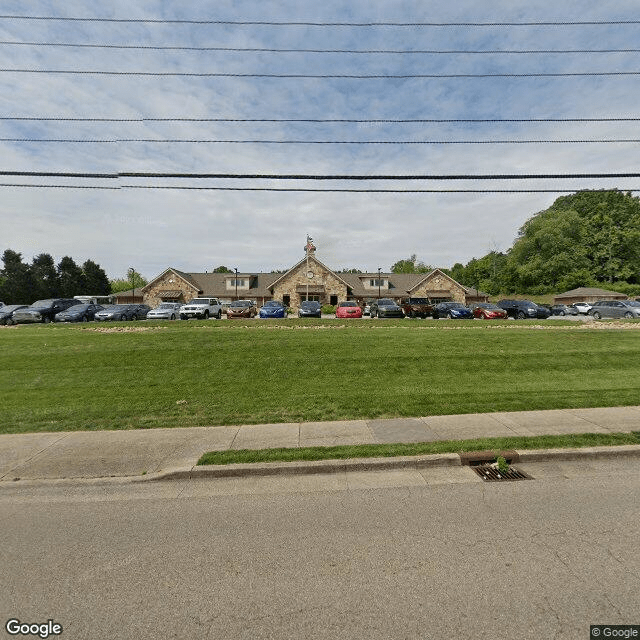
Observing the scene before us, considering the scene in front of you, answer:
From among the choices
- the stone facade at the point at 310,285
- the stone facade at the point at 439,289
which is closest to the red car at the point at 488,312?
the stone facade at the point at 439,289

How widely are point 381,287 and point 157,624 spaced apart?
164 ft

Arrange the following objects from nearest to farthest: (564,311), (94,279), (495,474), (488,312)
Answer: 1. (495,474)
2. (488,312)
3. (564,311)
4. (94,279)

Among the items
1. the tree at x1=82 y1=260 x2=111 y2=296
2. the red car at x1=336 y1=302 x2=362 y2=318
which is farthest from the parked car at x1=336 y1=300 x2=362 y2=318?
the tree at x1=82 y1=260 x2=111 y2=296

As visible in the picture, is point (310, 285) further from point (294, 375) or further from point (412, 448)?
point (412, 448)

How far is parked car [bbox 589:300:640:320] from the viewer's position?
90.7 feet

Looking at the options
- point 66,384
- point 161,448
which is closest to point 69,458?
point 161,448

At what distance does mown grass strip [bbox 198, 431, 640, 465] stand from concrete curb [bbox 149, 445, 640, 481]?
111mm

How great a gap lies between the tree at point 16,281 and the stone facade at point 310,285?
4134 centimetres

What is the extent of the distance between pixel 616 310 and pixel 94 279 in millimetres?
79764

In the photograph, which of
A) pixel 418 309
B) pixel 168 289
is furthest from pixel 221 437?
pixel 168 289

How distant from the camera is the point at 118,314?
81.7 feet

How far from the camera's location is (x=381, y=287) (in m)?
51.0

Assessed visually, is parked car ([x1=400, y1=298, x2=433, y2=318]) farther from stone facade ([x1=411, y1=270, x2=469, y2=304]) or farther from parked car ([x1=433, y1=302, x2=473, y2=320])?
stone facade ([x1=411, y1=270, x2=469, y2=304])

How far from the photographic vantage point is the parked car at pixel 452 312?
87.1 ft
